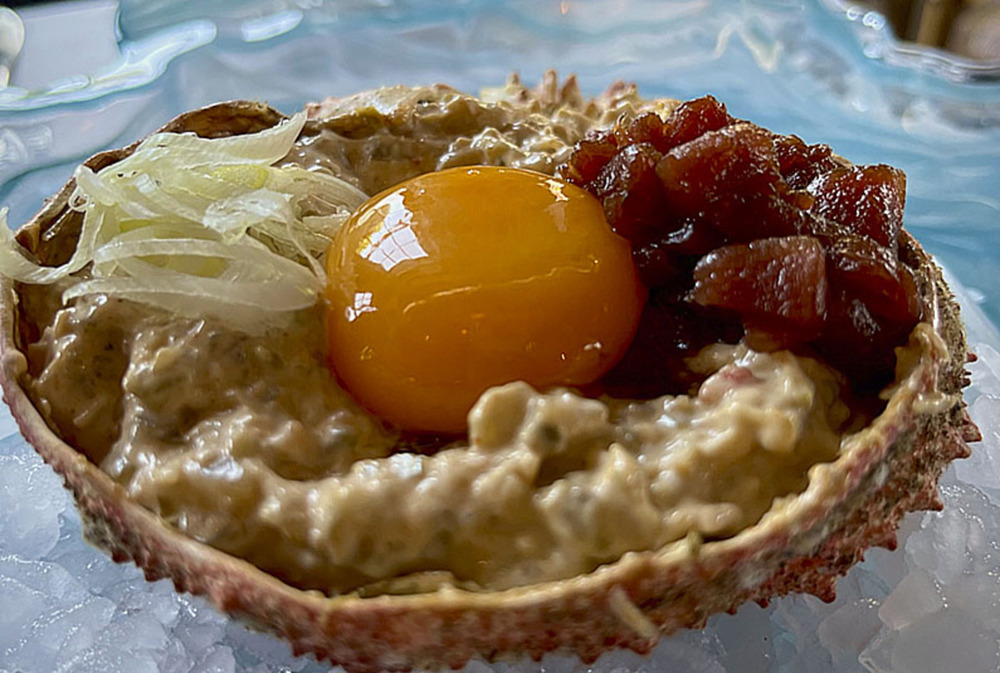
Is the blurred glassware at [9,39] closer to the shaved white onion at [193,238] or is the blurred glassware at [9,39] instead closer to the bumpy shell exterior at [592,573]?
the shaved white onion at [193,238]

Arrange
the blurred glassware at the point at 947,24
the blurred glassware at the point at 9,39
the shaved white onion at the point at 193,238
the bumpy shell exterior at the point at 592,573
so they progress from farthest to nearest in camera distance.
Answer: the blurred glassware at the point at 947,24 < the blurred glassware at the point at 9,39 < the shaved white onion at the point at 193,238 < the bumpy shell exterior at the point at 592,573

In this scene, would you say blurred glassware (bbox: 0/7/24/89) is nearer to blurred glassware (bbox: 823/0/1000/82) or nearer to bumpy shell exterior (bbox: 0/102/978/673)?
bumpy shell exterior (bbox: 0/102/978/673)

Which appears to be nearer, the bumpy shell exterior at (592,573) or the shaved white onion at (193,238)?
the bumpy shell exterior at (592,573)

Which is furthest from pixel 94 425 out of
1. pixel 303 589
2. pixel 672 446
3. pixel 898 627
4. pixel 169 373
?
pixel 898 627

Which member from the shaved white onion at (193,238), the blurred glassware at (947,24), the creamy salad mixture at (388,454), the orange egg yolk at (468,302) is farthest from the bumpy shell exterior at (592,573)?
the blurred glassware at (947,24)

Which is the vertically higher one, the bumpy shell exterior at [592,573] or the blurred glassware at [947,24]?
the bumpy shell exterior at [592,573]

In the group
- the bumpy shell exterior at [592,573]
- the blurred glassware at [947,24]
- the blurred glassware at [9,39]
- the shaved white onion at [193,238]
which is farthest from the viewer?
the blurred glassware at [947,24]

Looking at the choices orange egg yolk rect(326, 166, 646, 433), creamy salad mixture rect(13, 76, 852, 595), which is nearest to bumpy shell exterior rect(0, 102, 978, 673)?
creamy salad mixture rect(13, 76, 852, 595)
